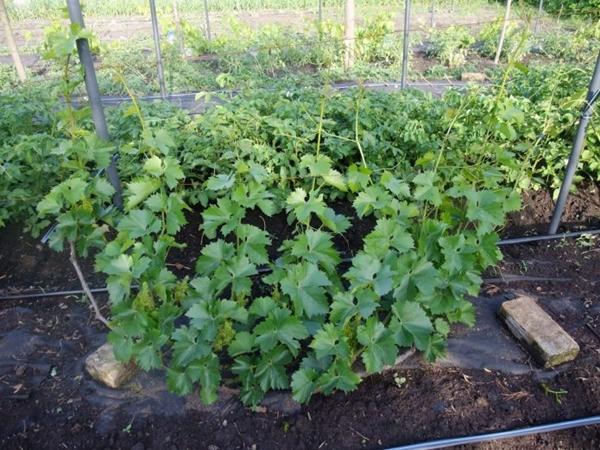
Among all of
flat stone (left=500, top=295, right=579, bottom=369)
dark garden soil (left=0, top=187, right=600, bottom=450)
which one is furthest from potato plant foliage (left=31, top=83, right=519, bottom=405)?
flat stone (left=500, top=295, right=579, bottom=369)

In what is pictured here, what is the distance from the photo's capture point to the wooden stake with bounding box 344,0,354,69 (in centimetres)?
692

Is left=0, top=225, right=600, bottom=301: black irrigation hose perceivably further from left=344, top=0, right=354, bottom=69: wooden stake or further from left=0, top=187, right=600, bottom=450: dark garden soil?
left=344, top=0, right=354, bottom=69: wooden stake

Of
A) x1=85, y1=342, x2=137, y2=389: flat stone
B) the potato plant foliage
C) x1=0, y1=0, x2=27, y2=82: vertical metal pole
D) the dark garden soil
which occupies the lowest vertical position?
the dark garden soil

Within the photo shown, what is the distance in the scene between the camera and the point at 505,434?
76.5 inches

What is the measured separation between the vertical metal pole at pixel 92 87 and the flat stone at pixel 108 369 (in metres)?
0.81

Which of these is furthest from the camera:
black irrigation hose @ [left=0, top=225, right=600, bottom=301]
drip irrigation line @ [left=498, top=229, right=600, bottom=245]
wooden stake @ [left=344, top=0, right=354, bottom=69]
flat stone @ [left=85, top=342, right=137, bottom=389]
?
wooden stake @ [left=344, top=0, right=354, bottom=69]

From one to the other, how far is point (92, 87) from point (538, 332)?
2305 millimetres

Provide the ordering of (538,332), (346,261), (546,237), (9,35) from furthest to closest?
(9,35)
(546,237)
(346,261)
(538,332)

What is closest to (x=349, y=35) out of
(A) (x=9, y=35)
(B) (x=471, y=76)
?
(B) (x=471, y=76)

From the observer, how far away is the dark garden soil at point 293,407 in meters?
1.98

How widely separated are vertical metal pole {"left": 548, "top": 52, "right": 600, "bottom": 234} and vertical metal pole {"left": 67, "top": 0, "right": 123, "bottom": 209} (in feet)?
8.07

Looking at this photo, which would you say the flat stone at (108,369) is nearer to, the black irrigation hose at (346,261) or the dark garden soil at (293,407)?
the dark garden soil at (293,407)

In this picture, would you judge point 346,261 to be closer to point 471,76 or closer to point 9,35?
point 9,35

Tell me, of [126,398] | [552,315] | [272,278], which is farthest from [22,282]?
[552,315]
